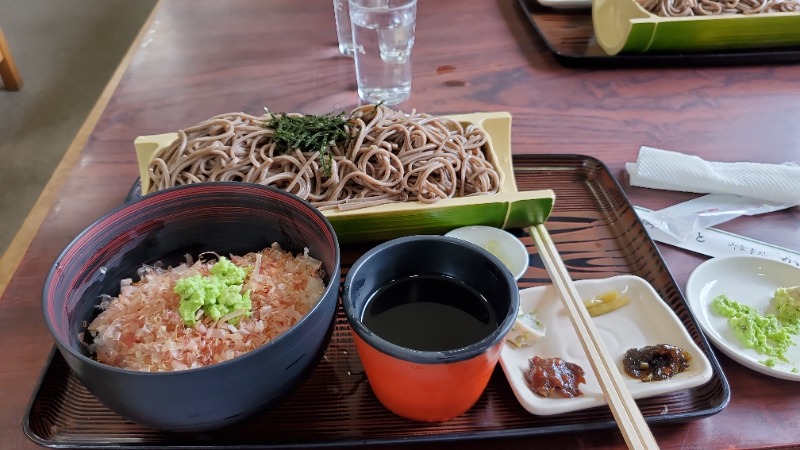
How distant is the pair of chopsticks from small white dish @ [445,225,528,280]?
0.05 metres

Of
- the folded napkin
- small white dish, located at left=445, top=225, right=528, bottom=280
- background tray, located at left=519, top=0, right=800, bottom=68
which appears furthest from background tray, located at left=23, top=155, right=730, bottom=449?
background tray, located at left=519, top=0, right=800, bottom=68

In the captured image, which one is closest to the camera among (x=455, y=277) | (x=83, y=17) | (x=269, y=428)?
(x=269, y=428)

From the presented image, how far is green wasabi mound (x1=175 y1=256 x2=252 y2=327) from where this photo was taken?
0.99 meters

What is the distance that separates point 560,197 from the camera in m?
1.50

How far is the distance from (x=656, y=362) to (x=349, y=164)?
832mm

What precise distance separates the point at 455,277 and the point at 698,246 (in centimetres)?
67

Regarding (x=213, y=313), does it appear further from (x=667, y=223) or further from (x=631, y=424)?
(x=667, y=223)

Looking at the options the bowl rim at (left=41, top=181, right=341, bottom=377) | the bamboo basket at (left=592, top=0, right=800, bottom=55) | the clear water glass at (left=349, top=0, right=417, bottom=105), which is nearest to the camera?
the bowl rim at (left=41, top=181, right=341, bottom=377)

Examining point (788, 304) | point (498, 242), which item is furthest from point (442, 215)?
point (788, 304)

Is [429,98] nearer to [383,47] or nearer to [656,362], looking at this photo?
[383,47]

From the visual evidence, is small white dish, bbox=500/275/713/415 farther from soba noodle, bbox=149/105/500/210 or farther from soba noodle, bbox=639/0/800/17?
soba noodle, bbox=639/0/800/17

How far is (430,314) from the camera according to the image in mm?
1048

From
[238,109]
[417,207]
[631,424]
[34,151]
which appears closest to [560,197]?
[417,207]

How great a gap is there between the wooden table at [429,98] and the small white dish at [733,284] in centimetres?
5
